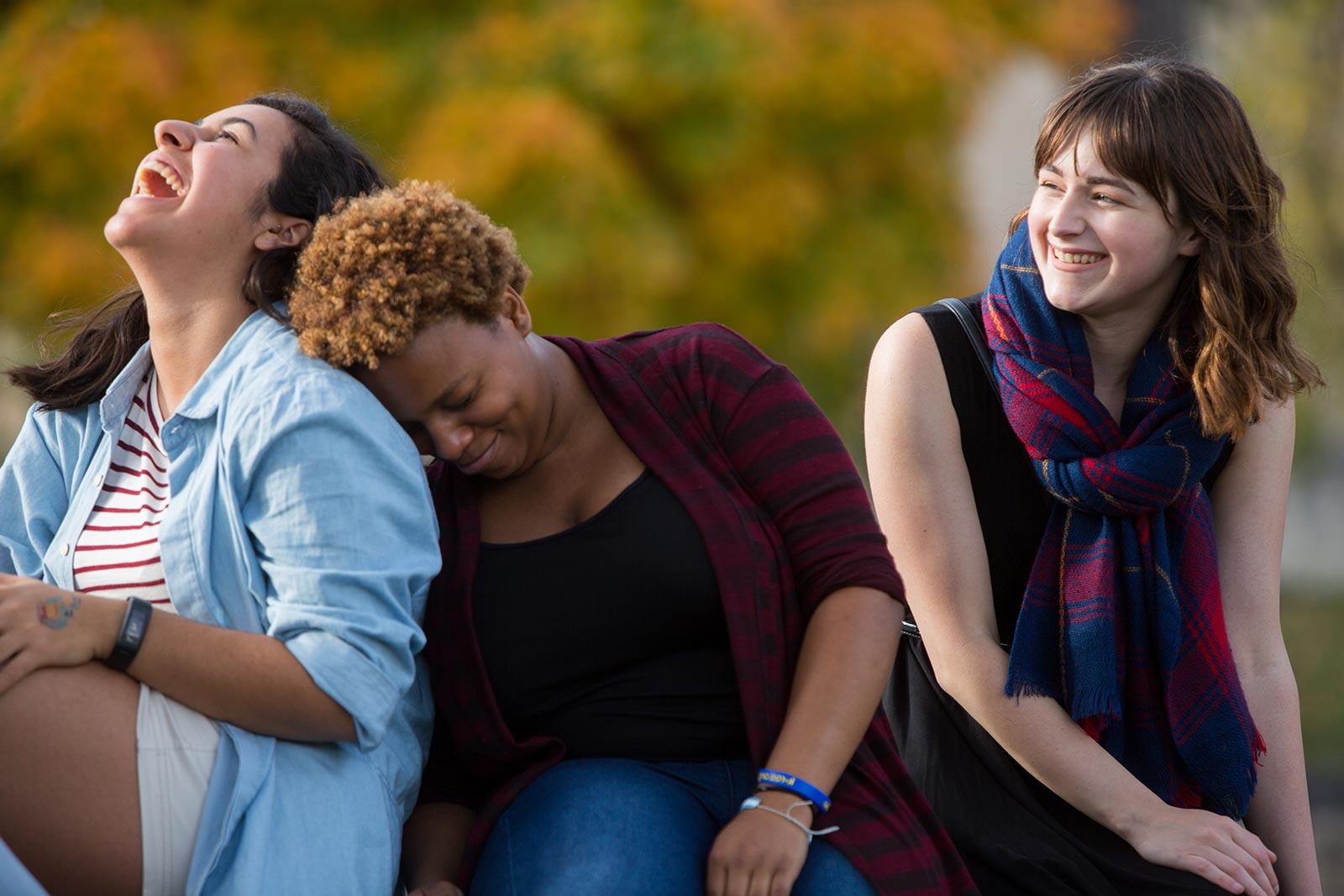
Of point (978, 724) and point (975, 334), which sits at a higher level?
point (975, 334)

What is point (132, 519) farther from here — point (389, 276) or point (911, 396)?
point (911, 396)

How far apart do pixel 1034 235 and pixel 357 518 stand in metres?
1.40

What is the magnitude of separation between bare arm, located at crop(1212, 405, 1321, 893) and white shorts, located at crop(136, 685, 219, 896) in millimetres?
1835

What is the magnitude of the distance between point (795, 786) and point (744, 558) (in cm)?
34

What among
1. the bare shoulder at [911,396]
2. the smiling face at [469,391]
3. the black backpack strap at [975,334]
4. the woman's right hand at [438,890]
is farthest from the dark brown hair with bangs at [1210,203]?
the woman's right hand at [438,890]

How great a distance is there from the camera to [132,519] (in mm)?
2395

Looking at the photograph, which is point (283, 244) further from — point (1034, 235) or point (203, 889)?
point (1034, 235)

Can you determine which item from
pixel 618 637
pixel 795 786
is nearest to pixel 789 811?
pixel 795 786

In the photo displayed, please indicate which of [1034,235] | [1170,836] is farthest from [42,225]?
[1170,836]

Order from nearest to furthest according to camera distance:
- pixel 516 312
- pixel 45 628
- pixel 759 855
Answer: pixel 45 628 → pixel 759 855 → pixel 516 312

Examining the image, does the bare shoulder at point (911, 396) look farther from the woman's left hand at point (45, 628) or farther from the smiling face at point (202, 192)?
the woman's left hand at point (45, 628)

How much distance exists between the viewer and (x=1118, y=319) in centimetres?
295

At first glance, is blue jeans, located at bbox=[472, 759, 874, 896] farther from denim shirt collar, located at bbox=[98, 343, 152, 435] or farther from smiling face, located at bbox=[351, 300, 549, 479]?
denim shirt collar, located at bbox=[98, 343, 152, 435]

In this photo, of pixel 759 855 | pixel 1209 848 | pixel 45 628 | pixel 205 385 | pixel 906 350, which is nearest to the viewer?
pixel 45 628
